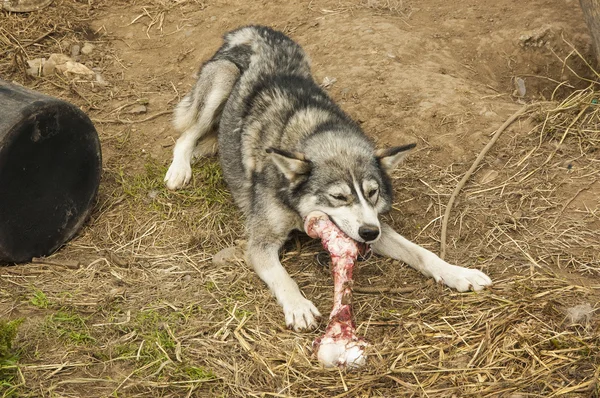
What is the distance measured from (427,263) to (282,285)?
1.02 meters

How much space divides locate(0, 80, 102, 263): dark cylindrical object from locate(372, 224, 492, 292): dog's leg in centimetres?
235

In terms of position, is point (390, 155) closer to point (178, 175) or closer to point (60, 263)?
point (178, 175)

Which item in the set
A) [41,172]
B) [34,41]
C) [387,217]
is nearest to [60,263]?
[41,172]

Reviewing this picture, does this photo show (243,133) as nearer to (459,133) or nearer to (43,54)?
(459,133)

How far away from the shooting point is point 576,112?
6.37 metres

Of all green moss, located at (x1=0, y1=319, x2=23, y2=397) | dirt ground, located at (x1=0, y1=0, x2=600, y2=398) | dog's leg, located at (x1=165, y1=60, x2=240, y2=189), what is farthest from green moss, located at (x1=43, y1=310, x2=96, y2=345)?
dog's leg, located at (x1=165, y1=60, x2=240, y2=189)

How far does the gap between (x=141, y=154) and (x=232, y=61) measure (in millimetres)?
1245

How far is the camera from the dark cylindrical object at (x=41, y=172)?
4996mm

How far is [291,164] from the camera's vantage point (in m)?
4.96

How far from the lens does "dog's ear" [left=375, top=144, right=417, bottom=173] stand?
5066 mm

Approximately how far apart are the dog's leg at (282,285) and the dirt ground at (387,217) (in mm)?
89

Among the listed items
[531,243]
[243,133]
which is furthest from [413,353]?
[243,133]

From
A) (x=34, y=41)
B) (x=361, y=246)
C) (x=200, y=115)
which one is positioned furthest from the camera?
(x=34, y=41)

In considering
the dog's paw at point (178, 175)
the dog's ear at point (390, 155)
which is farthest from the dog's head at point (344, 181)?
the dog's paw at point (178, 175)
